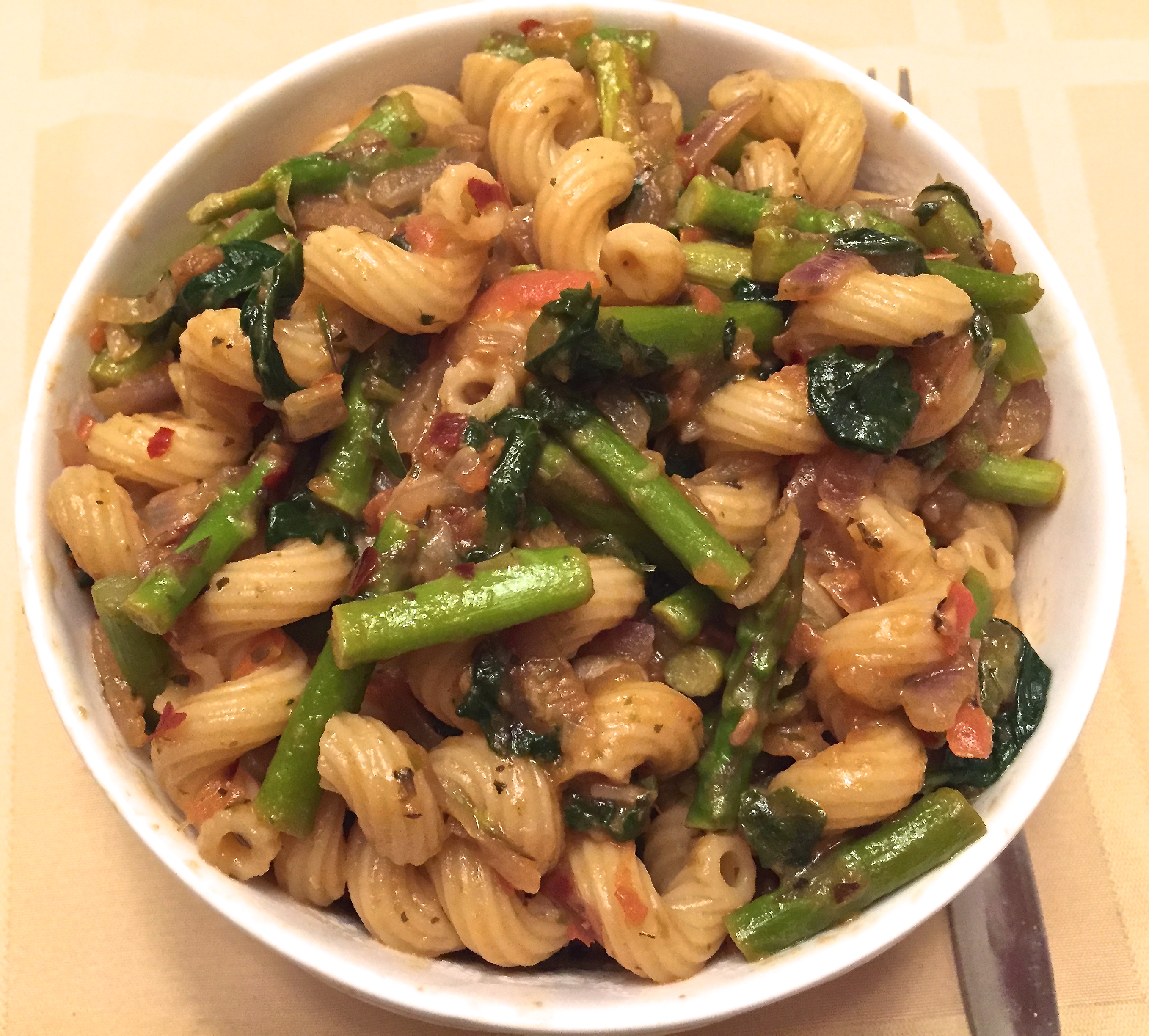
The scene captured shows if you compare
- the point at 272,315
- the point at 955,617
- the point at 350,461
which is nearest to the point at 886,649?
the point at 955,617

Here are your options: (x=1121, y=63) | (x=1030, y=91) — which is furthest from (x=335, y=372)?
(x=1121, y=63)

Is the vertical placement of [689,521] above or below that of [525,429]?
below

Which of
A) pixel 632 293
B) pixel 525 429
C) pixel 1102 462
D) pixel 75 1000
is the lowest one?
pixel 75 1000

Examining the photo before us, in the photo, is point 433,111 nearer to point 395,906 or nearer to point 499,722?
point 499,722

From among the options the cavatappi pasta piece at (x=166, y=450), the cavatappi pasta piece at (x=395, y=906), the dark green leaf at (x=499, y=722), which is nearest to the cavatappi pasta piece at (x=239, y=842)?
the cavatappi pasta piece at (x=395, y=906)

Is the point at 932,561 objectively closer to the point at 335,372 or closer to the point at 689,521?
the point at 689,521

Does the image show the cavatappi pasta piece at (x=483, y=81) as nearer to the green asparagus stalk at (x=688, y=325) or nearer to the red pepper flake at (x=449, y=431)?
the green asparagus stalk at (x=688, y=325)

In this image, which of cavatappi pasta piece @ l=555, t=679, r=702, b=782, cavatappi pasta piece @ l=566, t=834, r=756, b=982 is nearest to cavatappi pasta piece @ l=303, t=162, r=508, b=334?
cavatappi pasta piece @ l=555, t=679, r=702, b=782
